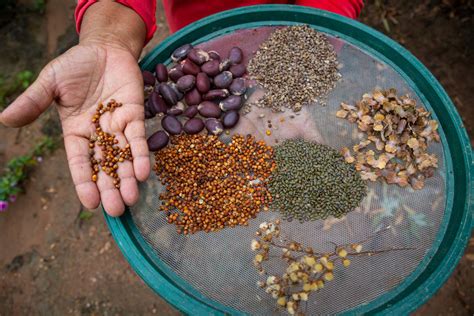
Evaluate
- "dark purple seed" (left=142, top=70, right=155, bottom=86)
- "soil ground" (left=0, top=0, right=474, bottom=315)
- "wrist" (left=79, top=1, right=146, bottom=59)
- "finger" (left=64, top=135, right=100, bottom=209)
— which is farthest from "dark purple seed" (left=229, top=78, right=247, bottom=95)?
"soil ground" (left=0, top=0, right=474, bottom=315)

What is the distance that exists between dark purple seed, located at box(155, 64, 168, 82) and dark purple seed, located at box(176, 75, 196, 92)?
2.8 inches

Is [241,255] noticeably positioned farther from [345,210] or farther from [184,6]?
[184,6]

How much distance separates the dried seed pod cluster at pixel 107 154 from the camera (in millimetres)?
1642

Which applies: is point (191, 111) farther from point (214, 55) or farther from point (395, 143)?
point (395, 143)

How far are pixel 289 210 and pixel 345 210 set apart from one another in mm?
223

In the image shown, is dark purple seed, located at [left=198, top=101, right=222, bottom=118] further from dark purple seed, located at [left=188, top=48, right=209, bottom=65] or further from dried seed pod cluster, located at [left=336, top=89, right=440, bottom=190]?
dried seed pod cluster, located at [left=336, top=89, right=440, bottom=190]

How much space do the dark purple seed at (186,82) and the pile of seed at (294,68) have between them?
279 millimetres

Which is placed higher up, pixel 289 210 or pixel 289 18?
pixel 289 18

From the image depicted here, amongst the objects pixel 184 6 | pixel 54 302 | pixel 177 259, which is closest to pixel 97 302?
pixel 54 302

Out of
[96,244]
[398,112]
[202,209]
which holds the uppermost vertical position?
[398,112]

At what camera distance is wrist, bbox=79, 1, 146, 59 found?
71.1 inches

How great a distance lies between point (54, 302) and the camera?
2361mm

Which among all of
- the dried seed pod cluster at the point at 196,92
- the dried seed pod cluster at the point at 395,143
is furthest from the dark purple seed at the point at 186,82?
the dried seed pod cluster at the point at 395,143

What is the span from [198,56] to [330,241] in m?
0.95
